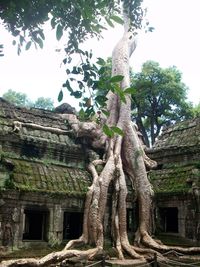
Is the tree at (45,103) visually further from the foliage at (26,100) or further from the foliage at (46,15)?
the foliage at (46,15)

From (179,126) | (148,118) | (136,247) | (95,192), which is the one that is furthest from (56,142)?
(148,118)

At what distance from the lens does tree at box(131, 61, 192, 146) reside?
24539 millimetres

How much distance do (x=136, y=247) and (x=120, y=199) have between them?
1.43 m

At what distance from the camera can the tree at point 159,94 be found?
24.5 meters

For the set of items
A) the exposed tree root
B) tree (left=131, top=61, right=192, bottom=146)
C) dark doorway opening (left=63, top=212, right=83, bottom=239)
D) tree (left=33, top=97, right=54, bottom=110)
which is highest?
tree (left=33, top=97, right=54, bottom=110)

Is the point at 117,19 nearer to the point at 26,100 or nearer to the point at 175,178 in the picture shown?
the point at 175,178

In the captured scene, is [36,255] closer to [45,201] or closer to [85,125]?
[45,201]

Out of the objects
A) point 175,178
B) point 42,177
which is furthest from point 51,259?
point 175,178

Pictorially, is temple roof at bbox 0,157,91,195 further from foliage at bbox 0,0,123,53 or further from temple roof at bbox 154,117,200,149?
foliage at bbox 0,0,123,53

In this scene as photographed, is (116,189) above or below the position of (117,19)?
below

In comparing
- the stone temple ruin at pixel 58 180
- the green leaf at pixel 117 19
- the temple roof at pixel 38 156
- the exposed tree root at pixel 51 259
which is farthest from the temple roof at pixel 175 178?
the green leaf at pixel 117 19

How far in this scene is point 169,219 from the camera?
501 inches

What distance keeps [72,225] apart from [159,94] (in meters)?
15.0

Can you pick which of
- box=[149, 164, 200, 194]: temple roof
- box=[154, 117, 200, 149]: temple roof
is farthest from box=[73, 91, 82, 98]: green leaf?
box=[154, 117, 200, 149]: temple roof
